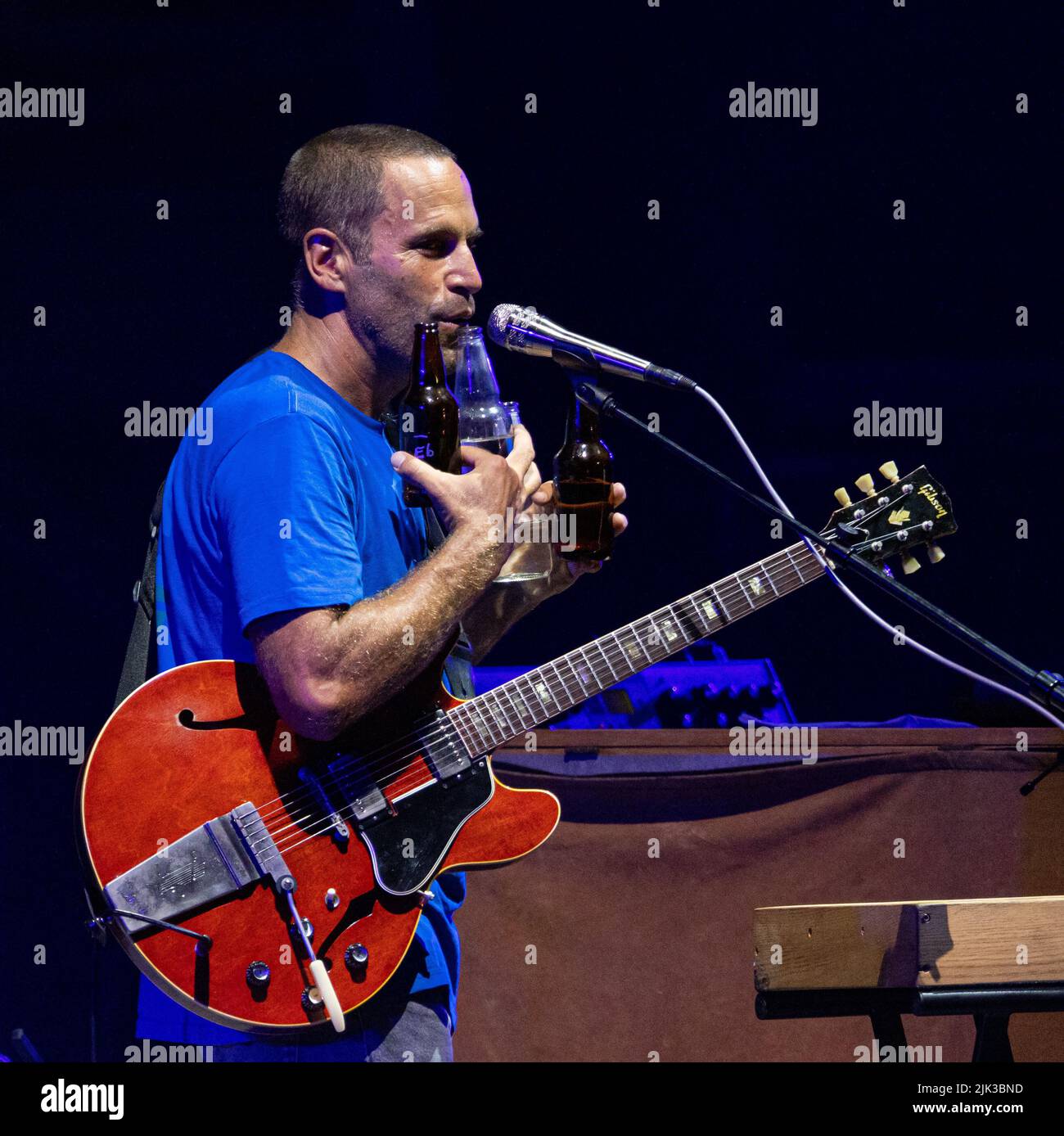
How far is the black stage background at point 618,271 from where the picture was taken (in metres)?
4.40

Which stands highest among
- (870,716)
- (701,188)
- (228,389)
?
(701,188)

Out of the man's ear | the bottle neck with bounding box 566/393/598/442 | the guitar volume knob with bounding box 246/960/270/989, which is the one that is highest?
the man's ear

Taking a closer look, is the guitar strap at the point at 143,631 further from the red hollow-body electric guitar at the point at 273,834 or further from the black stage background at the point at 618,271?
the black stage background at the point at 618,271

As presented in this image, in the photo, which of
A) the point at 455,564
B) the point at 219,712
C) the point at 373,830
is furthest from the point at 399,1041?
the point at 455,564

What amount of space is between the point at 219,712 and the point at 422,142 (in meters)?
1.15

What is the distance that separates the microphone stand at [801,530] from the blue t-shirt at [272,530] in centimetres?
42

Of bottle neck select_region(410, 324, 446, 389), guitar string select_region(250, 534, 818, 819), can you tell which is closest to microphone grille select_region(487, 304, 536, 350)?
bottle neck select_region(410, 324, 446, 389)

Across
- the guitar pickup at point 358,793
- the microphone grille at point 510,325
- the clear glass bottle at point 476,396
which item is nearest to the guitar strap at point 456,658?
the clear glass bottle at point 476,396

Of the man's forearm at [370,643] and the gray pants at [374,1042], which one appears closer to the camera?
the man's forearm at [370,643]

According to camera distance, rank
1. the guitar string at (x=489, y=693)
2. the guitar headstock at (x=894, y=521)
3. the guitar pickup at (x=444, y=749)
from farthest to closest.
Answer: the guitar headstock at (x=894, y=521)
the guitar pickup at (x=444, y=749)
the guitar string at (x=489, y=693)

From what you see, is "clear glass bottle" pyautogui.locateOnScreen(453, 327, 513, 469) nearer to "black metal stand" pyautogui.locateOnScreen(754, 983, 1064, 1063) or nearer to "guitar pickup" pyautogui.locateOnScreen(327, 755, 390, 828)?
"guitar pickup" pyautogui.locateOnScreen(327, 755, 390, 828)

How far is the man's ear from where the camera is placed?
2.61 m

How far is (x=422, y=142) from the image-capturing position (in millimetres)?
2686

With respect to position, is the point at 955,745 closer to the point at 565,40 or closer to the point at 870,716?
the point at 870,716
